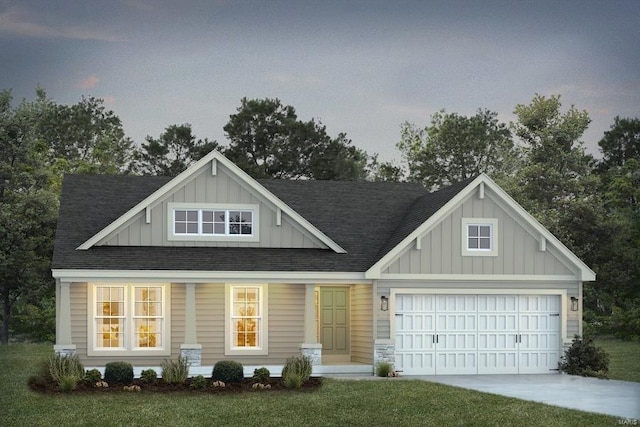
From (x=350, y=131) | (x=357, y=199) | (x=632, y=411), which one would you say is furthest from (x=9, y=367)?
(x=350, y=131)

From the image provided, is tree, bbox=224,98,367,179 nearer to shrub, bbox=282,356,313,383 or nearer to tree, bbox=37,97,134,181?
tree, bbox=37,97,134,181

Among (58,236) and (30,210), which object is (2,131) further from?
(58,236)

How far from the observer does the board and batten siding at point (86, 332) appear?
81.3 feet

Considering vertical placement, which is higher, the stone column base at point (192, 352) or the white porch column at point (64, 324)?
the white porch column at point (64, 324)

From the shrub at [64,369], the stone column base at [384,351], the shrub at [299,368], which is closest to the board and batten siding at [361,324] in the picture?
the stone column base at [384,351]

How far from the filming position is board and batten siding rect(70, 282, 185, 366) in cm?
2478

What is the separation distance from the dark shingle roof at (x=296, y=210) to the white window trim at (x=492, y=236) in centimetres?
88

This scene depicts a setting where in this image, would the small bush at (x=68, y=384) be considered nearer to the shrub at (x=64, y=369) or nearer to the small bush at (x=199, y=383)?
the shrub at (x=64, y=369)

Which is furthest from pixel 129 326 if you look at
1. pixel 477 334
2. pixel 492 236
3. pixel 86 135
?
pixel 86 135

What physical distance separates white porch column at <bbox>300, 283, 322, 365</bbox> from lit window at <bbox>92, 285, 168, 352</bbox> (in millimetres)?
3555

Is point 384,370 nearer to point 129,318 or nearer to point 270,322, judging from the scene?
point 270,322

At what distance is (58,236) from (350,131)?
2781 centimetres

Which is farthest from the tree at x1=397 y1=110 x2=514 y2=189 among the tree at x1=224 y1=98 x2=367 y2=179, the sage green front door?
the sage green front door

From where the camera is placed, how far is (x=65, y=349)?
931 inches
